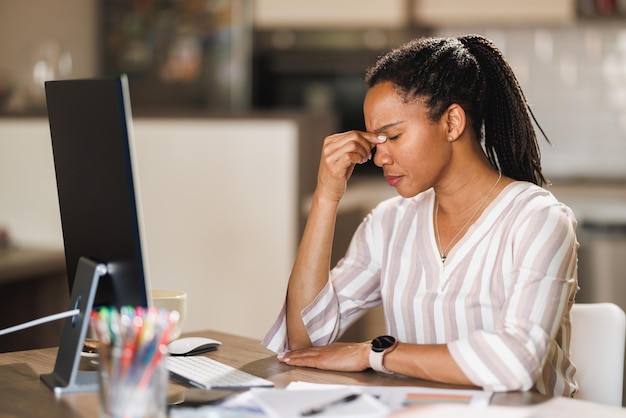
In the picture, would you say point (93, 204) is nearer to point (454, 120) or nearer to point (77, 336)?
point (77, 336)

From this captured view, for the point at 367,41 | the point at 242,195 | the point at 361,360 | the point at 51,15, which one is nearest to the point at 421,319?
the point at 361,360

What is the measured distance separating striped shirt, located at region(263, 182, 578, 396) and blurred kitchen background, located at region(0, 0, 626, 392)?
2.50 m

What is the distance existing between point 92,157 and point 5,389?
1.38 feet

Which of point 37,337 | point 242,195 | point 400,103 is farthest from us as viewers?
point 37,337

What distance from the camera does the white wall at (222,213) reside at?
3.24 metres

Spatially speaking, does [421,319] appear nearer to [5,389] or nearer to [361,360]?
[361,360]

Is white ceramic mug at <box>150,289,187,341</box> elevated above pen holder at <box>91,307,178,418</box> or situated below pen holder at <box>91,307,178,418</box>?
below

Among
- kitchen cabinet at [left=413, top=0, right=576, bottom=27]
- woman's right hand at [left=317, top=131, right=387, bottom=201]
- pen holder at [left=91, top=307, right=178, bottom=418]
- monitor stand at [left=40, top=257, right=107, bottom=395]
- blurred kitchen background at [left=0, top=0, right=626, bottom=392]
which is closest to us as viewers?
pen holder at [left=91, top=307, right=178, bottom=418]

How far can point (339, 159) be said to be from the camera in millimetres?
1865

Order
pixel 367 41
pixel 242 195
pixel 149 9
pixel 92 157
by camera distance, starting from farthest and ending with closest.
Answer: pixel 149 9 < pixel 367 41 < pixel 242 195 < pixel 92 157

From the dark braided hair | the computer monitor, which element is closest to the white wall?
the dark braided hair

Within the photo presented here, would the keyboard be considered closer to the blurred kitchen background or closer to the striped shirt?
the striped shirt

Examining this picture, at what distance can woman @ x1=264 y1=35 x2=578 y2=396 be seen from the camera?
1.54 metres

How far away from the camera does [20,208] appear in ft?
12.2
